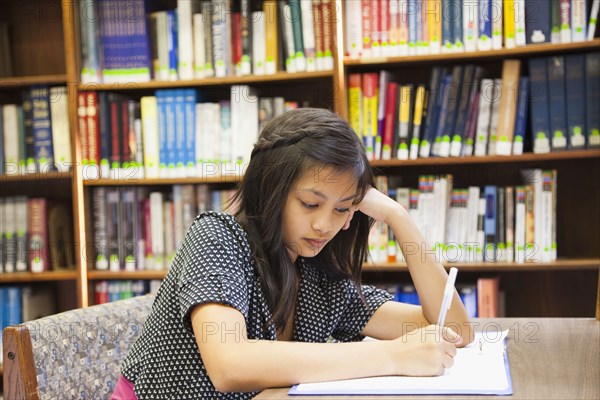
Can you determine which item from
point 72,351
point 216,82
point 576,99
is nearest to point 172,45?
point 216,82

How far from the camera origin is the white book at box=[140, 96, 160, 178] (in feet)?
8.84

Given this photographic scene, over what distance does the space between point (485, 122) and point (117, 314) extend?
1504 mm

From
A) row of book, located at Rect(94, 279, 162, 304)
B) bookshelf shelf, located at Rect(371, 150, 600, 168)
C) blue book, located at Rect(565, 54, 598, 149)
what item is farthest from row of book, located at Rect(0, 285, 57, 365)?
blue book, located at Rect(565, 54, 598, 149)

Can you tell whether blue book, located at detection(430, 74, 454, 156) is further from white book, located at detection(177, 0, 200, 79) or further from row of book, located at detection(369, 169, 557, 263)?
white book, located at detection(177, 0, 200, 79)

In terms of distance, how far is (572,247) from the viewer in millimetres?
2613

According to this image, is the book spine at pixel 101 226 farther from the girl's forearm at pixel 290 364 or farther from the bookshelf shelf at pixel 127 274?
the girl's forearm at pixel 290 364

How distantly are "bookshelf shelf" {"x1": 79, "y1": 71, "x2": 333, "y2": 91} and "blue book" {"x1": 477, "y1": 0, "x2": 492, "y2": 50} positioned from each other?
0.49 metres

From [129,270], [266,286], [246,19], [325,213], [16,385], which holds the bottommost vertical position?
[129,270]

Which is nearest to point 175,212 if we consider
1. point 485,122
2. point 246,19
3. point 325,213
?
point 246,19

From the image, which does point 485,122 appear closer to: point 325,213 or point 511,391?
point 325,213

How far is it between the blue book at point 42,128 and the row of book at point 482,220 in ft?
3.98

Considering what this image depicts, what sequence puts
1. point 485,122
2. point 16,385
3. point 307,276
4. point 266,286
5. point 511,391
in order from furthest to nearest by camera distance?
point 485,122
point 307,276
point 266,286
point 16,385
point 511,391

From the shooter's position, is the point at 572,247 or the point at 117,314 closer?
the point at 117,314

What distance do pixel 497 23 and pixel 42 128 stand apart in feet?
5.36
